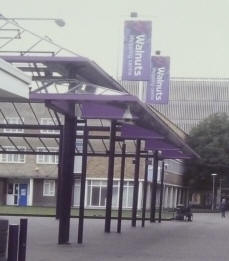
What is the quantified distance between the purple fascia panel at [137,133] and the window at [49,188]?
41748mm

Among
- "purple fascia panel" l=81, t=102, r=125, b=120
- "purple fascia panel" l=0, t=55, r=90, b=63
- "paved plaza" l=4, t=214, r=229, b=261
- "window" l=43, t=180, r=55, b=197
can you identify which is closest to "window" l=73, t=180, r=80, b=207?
"window" l=43, t=180, r=55, b=197

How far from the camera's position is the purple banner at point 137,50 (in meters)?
24.7

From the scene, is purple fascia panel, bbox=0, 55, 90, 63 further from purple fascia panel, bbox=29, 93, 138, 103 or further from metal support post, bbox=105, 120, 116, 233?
metal support post, bbox=105, 120, 116, 233

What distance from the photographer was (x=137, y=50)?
81.0ft

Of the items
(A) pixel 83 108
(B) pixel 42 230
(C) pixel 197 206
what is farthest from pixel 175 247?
(C) pixel 197 206

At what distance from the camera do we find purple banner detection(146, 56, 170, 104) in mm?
29141

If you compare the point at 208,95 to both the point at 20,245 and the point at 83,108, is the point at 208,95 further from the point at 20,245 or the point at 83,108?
the point at 20,245

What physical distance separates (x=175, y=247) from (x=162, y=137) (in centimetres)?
754

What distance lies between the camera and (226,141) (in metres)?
84.8

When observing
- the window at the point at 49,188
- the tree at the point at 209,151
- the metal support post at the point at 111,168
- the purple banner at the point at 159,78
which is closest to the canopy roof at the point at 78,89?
the metal support post at the point at 111,168

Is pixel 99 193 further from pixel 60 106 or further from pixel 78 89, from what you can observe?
pixel 78 89

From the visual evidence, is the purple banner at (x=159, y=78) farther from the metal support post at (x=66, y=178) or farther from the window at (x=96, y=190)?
the window at (x=96, y=190)

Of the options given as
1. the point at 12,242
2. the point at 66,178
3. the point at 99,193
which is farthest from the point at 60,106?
the point at 99,193

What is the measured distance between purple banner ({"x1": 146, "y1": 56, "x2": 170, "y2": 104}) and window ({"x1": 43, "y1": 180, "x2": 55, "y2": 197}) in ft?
133
